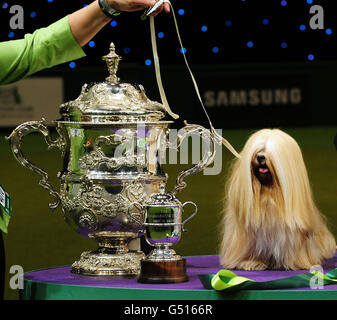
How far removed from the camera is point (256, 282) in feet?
8.01

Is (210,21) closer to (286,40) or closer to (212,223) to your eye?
(286,40)

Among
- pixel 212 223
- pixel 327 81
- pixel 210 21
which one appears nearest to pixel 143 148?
pixel 212 223

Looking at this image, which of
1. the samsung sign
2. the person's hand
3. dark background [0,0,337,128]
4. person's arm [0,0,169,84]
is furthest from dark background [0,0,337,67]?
the person's hand

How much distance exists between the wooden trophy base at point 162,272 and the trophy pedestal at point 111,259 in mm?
176

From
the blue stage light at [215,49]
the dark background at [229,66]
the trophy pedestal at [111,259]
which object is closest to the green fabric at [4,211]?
the trophy pedestal at [111,259]

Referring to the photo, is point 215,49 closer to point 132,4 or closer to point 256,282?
point 132,4

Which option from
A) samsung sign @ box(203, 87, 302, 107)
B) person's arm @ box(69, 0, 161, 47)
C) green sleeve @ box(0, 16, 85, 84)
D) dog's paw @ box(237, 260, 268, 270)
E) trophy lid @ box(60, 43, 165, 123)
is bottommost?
dog's paw @ box(237, 260, 268, 270)

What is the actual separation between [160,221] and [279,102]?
6802 millimetres

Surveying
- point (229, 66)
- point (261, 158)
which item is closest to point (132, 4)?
point (261, 158)

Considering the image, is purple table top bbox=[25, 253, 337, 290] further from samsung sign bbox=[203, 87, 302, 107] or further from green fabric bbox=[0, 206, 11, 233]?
samsung sign bbox=[203, 87, 302, 107]

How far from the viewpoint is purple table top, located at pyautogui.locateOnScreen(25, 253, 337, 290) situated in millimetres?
2465

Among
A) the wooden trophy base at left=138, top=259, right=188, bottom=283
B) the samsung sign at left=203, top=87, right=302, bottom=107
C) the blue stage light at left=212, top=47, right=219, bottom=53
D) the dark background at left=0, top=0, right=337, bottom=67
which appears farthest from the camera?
the samsung sign at left=203, top=87, right=302, bottom=107

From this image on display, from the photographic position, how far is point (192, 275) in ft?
8.73

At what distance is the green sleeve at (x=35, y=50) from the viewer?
270 cm
